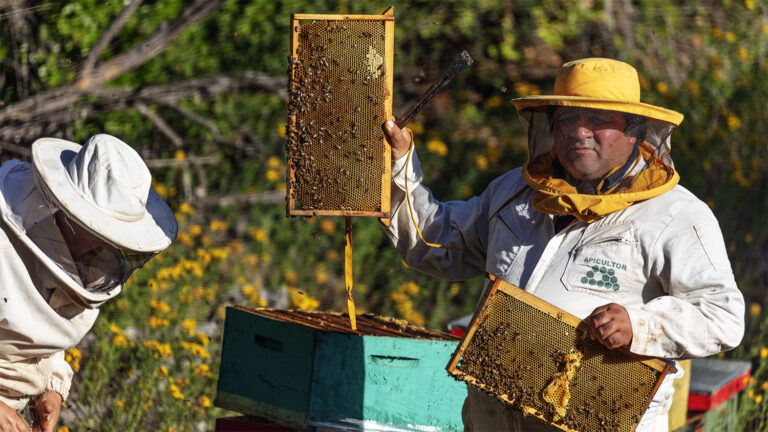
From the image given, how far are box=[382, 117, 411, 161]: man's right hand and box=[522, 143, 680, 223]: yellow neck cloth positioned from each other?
49cm

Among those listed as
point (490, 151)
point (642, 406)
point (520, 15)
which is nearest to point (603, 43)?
point (520, 15)

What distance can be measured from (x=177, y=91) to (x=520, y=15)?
3.24 metres

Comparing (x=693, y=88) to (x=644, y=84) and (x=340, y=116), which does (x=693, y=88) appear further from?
(x=340, y=116)

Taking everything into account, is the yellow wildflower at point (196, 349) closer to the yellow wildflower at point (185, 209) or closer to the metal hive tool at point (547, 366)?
the yellow wildflower at point (185, 209)

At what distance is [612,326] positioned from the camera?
2779 millimetres

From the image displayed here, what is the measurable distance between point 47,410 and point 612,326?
72.1 inches

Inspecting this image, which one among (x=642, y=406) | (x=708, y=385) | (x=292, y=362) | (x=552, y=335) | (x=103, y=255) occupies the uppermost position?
(x=103, y=255)

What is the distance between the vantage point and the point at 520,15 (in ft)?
25.9

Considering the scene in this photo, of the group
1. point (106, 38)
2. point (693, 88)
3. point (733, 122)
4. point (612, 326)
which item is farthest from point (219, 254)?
point (733, 122)

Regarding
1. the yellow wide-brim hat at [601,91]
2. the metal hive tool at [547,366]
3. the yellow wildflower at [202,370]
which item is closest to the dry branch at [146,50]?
the yellow wildflower at [202,370]

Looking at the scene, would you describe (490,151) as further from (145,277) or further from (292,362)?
(292,362)

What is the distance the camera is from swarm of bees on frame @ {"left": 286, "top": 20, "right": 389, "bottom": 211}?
133 inches

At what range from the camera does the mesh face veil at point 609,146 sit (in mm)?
3092

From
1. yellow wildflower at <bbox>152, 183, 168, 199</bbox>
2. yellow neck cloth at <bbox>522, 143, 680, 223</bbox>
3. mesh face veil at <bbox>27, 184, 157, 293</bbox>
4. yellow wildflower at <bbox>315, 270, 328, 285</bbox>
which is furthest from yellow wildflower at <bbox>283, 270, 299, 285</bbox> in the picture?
mesh face veil at <bbox>27, 184, 157, 293</bbox>
